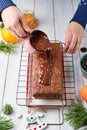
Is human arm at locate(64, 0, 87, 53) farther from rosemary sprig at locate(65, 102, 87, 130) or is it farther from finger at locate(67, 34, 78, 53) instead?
rosemary sprig at locate(65, 102, 87, 130)

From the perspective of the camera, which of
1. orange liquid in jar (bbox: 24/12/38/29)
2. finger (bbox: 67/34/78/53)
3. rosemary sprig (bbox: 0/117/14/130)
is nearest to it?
rosemary sprig (bbox: 0/117/14/130)

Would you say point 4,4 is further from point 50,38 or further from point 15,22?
point 50,38

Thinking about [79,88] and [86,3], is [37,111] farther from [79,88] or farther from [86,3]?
[86,3]

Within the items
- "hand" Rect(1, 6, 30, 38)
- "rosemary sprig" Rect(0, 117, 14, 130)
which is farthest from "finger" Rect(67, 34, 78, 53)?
"rosemary sprig" Rect(0, 117, 14, 130)

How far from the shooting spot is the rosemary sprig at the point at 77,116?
0.88 meters

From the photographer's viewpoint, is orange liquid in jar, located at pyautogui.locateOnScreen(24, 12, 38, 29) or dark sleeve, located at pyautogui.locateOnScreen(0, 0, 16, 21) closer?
dark sleeve, located at pyautogui.locateOnScreen(0, 0, 16, 21)

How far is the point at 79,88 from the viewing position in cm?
102

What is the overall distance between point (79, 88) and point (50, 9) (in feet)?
1.82

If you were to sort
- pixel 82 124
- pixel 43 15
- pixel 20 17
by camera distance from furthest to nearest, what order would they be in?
pixel 43 15 < pixel 20 17 < pixel 82 124

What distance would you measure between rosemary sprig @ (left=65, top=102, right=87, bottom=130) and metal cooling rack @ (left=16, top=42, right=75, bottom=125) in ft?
0.09

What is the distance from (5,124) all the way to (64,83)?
0.89ft

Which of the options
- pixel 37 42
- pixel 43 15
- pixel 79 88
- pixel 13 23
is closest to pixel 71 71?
pixel 79 88

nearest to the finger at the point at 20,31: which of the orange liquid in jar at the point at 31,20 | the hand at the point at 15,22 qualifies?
the hand at the point at 15,22

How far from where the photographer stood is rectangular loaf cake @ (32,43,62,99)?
3.05 ft
